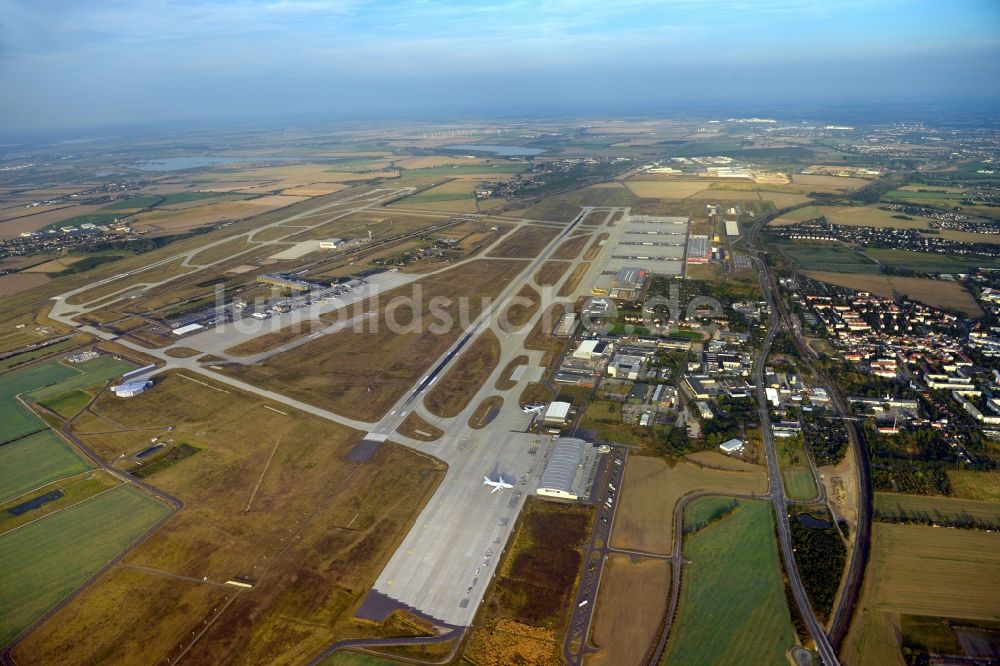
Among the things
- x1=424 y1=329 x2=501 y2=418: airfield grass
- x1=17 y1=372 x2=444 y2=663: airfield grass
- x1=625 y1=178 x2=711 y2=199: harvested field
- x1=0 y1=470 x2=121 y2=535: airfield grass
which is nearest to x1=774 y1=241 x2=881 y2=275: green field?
x1=625 y1=178 x2=711 y2=199: harvested field

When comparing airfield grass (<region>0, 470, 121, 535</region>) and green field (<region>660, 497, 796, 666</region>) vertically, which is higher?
green field (<region>660, 497, 796, 666</region>)

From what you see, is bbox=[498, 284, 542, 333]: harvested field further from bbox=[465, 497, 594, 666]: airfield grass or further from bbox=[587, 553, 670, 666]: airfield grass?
bbox=[587, 553, 670, 666]: airfield grass

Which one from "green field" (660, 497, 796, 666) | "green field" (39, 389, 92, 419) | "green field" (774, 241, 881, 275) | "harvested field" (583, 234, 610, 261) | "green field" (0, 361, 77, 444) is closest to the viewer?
"green field" (660, 497, 796, 666)

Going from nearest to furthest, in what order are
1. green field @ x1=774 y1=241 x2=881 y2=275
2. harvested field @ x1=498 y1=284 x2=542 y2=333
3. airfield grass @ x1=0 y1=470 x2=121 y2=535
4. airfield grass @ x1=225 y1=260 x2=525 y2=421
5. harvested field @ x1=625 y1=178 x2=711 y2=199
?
airfield grass @ x1=0 y1=470 x2=121 y2=535, airfield grass @ x1=225 y1=260 x2=525 y2=421, harvested field @ x1=498 y1=284 x2=542 y2=333, green field @ x1=774 y1=241 x2=881 y2=275, harvested field @ x1=625 y1=178 x2=711 y2=199

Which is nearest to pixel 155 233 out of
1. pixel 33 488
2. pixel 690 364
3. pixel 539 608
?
pixel 33 488

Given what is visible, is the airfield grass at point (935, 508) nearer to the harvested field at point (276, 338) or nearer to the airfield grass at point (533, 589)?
the airfield grass at point (533, 589)
